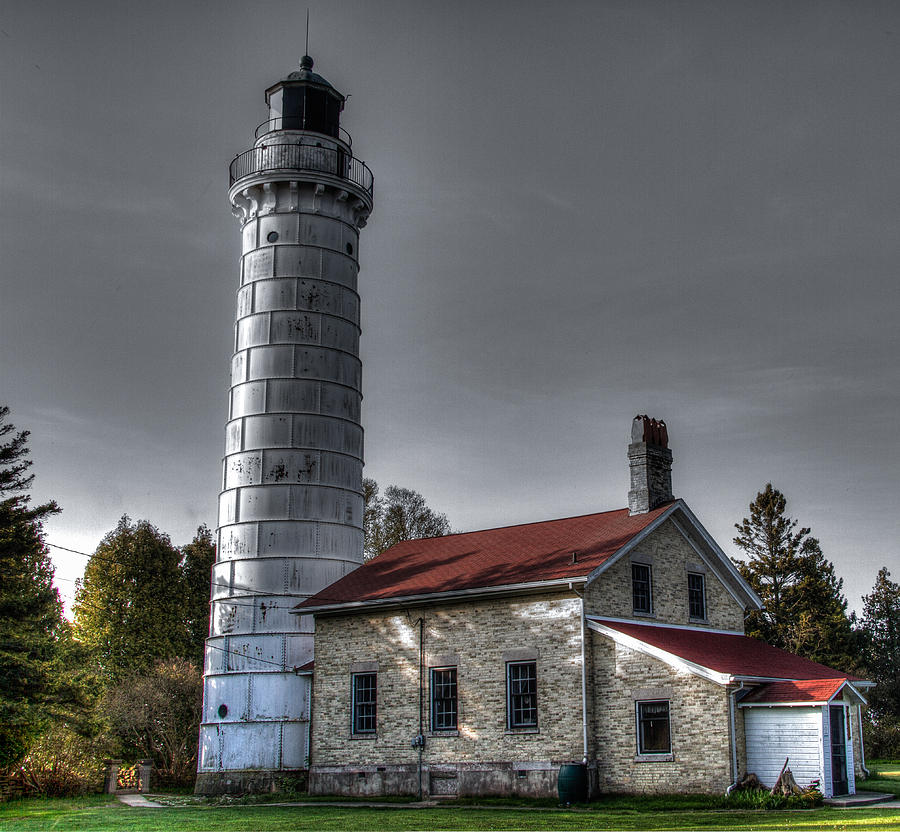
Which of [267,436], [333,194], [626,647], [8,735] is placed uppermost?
[333,194]

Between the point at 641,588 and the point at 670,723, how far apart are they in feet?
13.4

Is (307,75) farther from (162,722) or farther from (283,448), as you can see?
(162,722)

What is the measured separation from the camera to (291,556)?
102 ft

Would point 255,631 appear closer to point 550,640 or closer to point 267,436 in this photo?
point 267,436

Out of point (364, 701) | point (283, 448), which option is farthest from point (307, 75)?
point (364, 701)

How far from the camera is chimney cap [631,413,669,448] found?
25.8m

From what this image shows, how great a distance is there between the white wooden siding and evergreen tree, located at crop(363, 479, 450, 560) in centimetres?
3317

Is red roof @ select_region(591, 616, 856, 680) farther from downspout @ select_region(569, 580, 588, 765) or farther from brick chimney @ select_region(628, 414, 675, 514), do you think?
brick chimney @ select_region(628, 414, 675, 514)

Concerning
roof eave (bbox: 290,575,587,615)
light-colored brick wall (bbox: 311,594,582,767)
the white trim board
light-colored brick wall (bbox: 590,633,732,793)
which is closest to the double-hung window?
light-colored brick wall (bbox: 311,594,582,767)

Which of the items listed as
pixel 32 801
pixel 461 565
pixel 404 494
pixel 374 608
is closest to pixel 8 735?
pixel 32 801

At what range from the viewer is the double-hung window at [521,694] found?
2328cm

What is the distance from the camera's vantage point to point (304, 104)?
35.4 m

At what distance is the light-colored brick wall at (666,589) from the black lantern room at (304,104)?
18.4 metres

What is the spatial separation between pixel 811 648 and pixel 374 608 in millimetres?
24643
